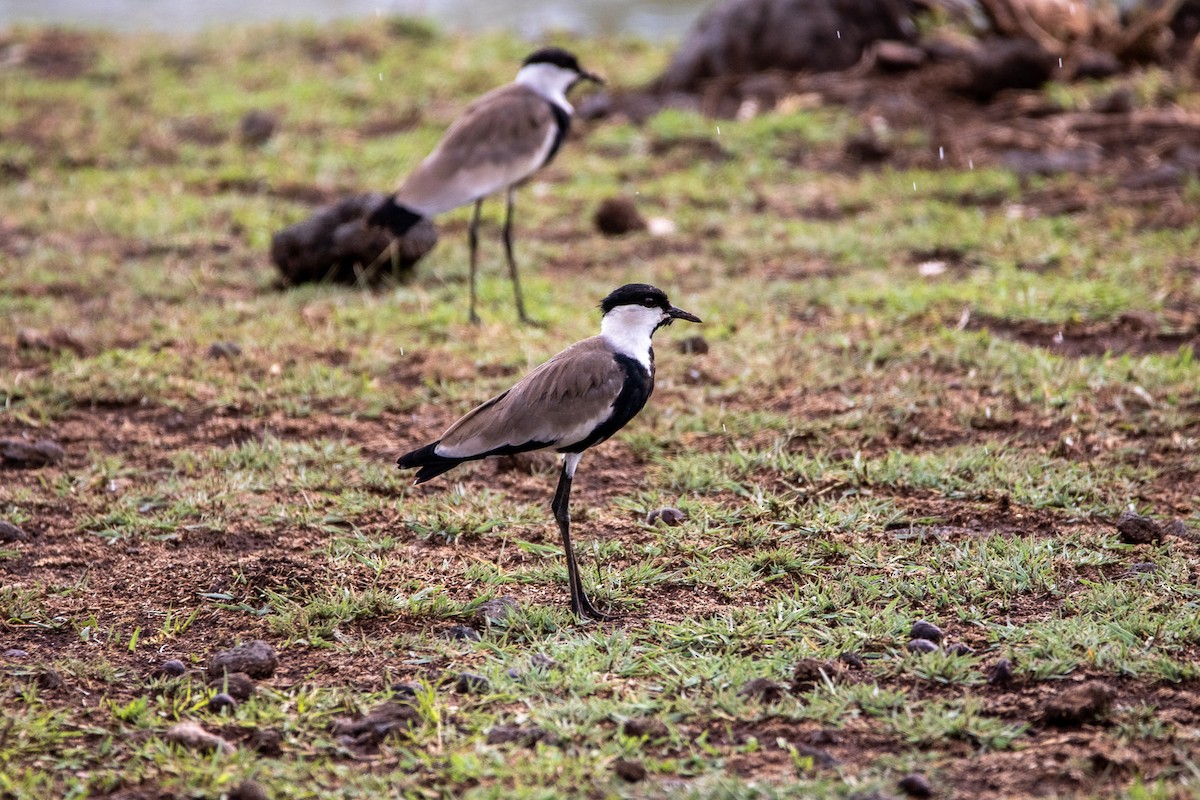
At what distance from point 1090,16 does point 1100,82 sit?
85cm

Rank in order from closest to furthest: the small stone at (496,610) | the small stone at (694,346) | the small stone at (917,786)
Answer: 1. the small stone at (917,786)
2. the small stone at (496,610)
3. the small stone at (694,346)

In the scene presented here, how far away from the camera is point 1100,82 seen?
9.04 meters

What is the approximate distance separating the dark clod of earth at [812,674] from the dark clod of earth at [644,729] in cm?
39

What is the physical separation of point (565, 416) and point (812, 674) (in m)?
1.04

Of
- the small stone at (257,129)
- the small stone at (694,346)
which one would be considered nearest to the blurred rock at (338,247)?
the small stone at (694,346)

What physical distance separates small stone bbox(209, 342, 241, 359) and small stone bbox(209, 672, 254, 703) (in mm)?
2654

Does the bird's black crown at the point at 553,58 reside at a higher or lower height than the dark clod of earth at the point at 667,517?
higher

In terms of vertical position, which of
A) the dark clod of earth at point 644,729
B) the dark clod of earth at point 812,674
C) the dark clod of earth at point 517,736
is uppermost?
the dark clod of earth at point 517,736

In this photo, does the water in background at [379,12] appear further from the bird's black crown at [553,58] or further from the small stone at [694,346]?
the small stone at [694,346]

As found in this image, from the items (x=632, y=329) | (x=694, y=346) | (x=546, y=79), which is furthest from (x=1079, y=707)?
(x=546, y=79)

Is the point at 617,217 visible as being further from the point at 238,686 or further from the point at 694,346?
the point at 238,686

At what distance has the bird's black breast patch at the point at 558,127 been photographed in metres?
6.77

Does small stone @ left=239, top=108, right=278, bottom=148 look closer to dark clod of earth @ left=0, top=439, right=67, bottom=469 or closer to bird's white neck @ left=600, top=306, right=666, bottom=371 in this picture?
dark clod of earth @ left=0, top=439, right=67, bottom=469

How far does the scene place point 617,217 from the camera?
7.54 m
